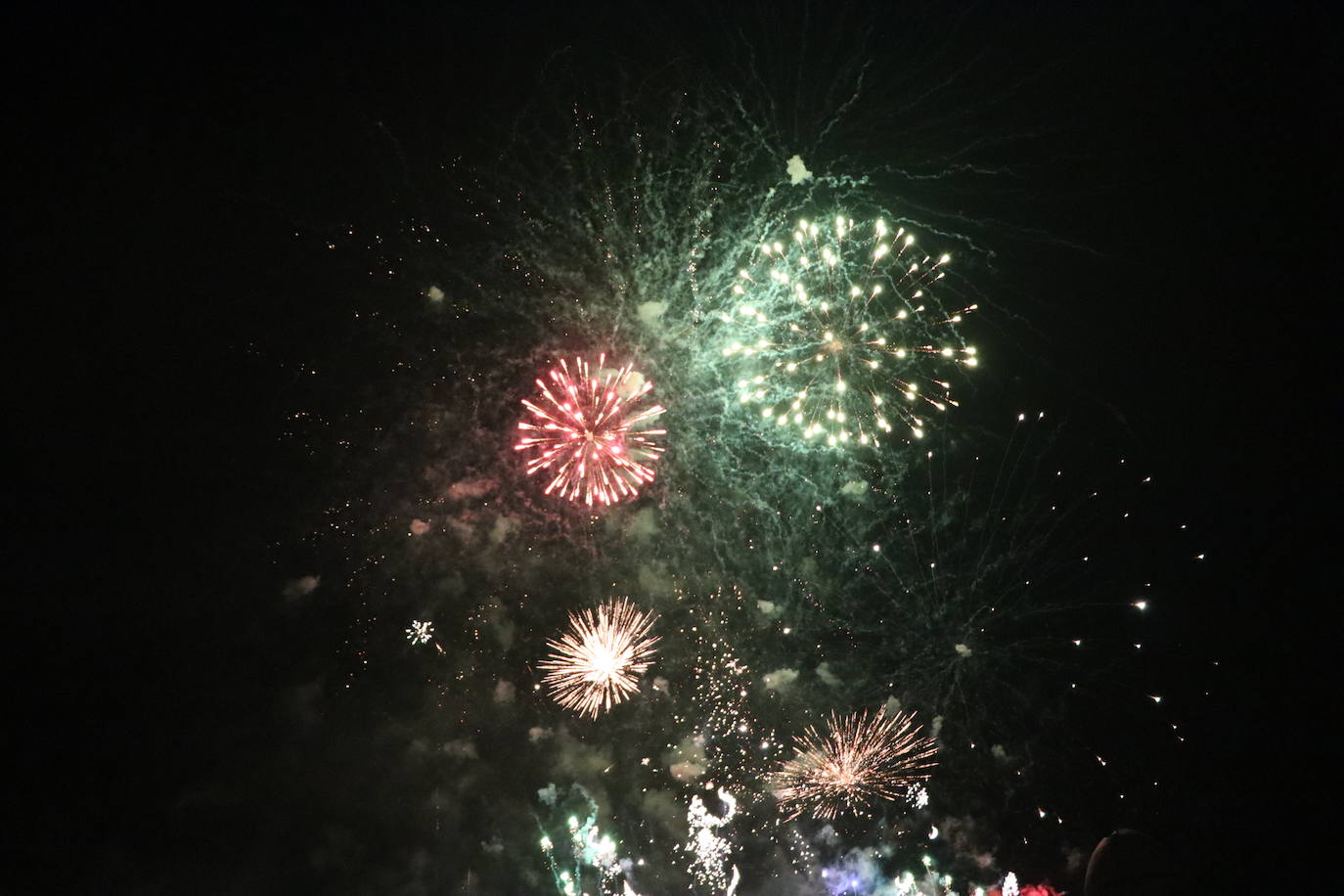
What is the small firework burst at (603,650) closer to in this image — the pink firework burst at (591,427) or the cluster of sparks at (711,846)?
the pink firework burst at (591,427)

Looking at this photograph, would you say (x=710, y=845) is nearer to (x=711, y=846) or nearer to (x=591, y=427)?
(x=711, y=846)

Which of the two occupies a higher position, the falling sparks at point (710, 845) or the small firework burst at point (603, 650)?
the small firework burst at point (603, 650)

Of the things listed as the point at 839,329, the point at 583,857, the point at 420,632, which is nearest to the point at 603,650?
the point at 420,632

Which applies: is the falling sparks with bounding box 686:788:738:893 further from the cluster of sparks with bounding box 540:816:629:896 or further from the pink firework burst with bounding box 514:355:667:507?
the pink firework burst with bounding box 514:355:667:507

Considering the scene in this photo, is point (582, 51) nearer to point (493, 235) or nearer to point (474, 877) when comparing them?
point (493, 235)

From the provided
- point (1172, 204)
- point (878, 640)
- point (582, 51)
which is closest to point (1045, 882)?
point (878, 640)

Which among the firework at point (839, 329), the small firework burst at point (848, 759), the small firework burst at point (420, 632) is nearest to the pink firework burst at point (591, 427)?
the firework at point (839, 329)

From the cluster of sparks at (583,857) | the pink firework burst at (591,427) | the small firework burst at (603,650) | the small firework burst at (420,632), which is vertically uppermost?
the pink firework burst at (591,427)
